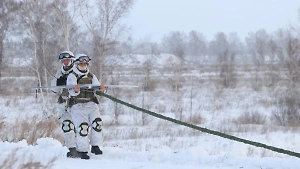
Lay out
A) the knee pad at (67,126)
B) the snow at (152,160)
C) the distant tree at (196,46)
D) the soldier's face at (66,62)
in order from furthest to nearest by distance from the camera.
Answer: the distant tree at (196,46) → the soldier's face at (66,62) → the knee pad at (67,126) → the snow at (152,160)

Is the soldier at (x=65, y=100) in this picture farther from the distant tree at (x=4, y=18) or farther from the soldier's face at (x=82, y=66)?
the distant tree at (x=4, y=18)

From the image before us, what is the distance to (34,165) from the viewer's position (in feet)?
11.8

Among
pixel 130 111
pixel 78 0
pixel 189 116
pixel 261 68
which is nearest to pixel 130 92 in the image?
pixel 130 111

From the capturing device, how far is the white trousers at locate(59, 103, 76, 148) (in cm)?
675

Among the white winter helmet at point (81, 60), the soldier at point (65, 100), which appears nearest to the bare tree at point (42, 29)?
the soldier at point (65, 100)

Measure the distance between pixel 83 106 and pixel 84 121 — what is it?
0.20 metres

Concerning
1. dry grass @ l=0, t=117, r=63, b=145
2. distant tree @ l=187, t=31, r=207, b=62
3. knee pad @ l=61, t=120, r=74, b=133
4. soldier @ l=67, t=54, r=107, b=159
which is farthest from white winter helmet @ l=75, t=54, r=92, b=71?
distant tree @ l=187, t=31, r=207, b=62

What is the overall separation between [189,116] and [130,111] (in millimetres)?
3721

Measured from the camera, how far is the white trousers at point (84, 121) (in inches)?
252

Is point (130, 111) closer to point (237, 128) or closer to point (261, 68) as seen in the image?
point (237, 128)

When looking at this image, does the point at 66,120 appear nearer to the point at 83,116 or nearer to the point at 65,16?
the point at 83,116

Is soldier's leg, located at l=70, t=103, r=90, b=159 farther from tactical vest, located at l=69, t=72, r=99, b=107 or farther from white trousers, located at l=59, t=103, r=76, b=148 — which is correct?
white trousers, located at l=59, t=103, r=76, b=148

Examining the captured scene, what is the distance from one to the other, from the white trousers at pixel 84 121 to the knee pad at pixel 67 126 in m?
0.40

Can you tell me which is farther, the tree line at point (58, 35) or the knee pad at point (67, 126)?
the tree line at point (58, 35)
